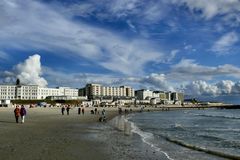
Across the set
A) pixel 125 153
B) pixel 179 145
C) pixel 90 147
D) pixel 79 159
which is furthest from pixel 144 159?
pixel 179 145

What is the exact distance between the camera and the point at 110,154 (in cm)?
1475

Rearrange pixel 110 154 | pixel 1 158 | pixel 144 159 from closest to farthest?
pixel 1 158
pixel 144 159
pixel 110 154

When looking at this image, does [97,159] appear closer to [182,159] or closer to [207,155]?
[182,159]

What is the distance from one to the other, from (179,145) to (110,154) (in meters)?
7.05

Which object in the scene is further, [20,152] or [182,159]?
[182,159]

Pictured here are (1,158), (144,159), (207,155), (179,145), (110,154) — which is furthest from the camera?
(179,145)

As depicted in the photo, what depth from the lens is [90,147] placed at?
16984 mm

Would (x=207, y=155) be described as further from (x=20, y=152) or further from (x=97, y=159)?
(x=20, y=152)

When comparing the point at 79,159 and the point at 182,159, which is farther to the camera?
the point at 182,159

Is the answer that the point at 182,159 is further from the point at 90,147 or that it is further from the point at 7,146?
the point at 7,146

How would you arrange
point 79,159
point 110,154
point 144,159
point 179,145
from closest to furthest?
point 79,159 < point 144,159 < point 110,154 < point 179,145

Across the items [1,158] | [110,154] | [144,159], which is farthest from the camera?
[110,154]

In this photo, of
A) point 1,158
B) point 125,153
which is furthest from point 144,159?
point 1,158

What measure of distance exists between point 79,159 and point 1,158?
2818mm
